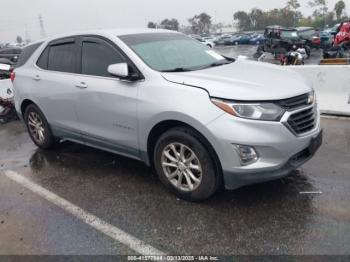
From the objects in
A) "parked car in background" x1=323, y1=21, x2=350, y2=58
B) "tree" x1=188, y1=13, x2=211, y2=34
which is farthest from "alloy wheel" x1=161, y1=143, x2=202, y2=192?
"tree" x1=188, y1=13, x2=211, y2=34

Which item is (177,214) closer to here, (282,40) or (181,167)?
(181,167)

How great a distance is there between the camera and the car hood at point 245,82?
134 inches

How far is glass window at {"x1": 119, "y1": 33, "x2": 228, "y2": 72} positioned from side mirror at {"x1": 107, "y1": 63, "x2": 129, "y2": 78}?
263 mm

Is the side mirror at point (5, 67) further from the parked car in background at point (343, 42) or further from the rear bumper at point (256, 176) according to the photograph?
the parked car in background at point (343, 42)

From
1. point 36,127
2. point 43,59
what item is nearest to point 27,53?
point 43,59

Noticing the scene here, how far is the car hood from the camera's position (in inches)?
134

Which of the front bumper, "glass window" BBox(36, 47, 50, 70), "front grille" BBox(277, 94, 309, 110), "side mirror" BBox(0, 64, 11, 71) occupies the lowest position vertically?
"side mirror" BBox(0, 64, 11, 71)

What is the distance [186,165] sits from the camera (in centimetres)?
378

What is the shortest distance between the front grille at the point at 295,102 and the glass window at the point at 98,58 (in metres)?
1.82

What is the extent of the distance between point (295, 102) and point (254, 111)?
1.58ft

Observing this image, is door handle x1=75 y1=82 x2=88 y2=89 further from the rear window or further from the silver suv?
the rear window

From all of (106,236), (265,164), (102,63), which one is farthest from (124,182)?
(265,164)

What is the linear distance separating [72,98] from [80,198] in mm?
1313

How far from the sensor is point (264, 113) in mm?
3352
